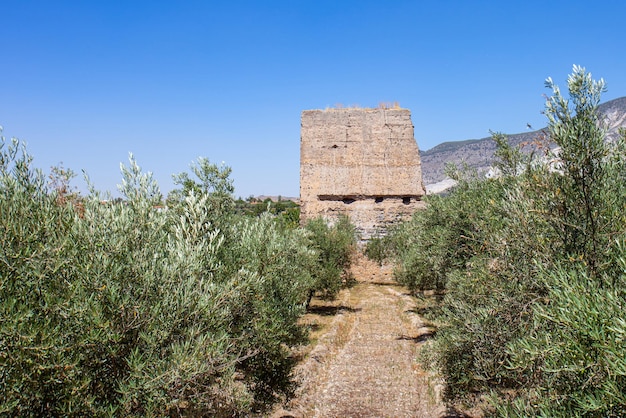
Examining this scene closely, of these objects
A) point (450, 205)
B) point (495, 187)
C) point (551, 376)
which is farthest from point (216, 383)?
point (450, 205)

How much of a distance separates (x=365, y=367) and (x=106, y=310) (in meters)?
10.7

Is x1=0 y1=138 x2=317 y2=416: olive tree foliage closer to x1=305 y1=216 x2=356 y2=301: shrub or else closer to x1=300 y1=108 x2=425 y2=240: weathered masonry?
x1=305 y1=216 x2=356 y2=301: shrub

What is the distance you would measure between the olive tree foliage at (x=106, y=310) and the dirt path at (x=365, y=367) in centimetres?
566

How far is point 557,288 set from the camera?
431 centimetres

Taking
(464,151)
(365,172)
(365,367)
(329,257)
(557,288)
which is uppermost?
(464,151)

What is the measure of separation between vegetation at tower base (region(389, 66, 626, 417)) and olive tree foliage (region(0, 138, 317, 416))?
3.35 metres

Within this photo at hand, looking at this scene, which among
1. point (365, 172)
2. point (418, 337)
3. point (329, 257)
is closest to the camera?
point (418, 337)

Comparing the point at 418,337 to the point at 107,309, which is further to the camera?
the point at 418,337

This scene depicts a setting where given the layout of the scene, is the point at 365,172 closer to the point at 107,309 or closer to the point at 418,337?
the point at 418,337

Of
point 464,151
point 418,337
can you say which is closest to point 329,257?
point 418,337

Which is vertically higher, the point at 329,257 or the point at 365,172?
the point at 365,172

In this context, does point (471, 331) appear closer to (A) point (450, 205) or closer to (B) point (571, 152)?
(B) point (571, 152)

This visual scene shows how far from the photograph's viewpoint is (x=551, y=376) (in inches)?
167

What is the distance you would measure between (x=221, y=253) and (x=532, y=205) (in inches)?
184
